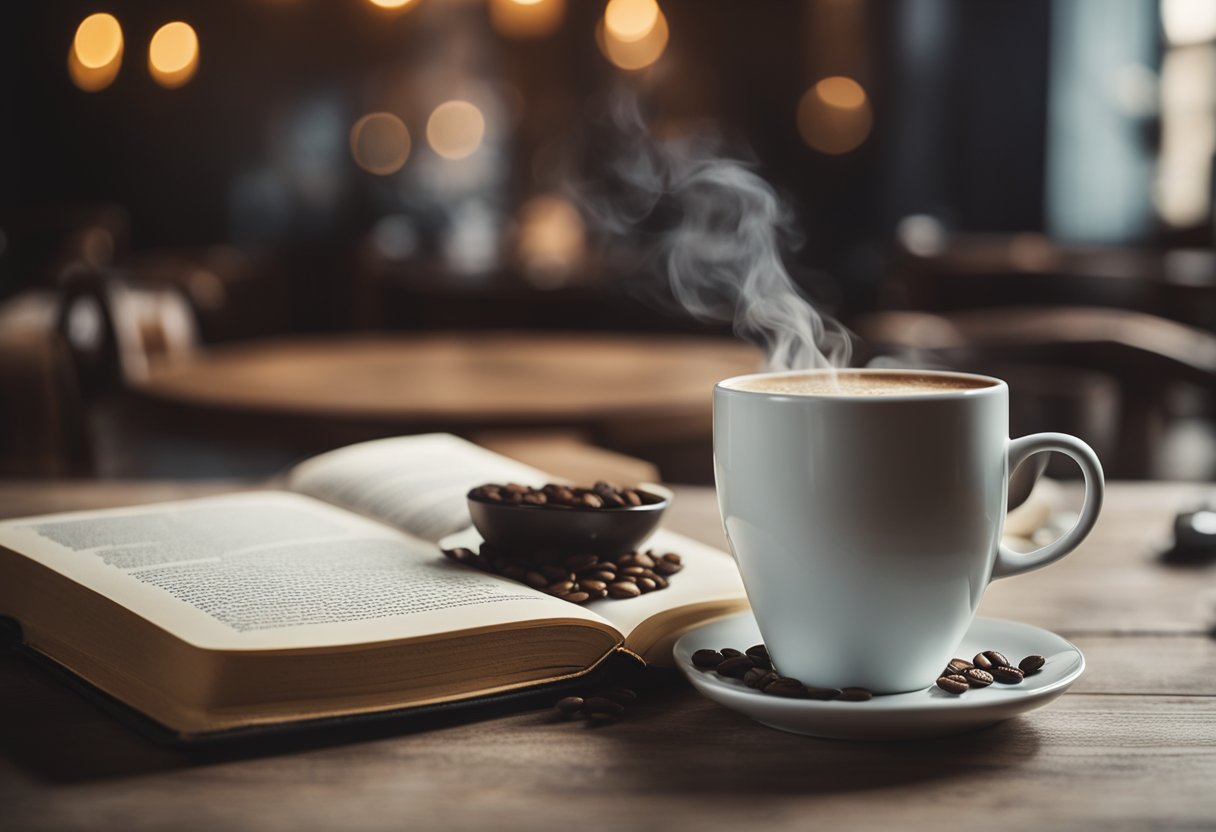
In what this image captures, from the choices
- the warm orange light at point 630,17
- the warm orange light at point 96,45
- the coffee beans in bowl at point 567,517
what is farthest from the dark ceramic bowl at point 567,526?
the warm orange light at point 96,45

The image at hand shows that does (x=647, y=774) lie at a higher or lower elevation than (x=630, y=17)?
lower

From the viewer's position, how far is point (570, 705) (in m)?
0.50

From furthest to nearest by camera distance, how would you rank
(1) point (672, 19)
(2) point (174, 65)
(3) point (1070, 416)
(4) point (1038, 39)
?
1. (1) point (672, 19)
2. (4) point (1038, 39)
3. (2) point (174, 65)
4. (3) point (1070, 416)

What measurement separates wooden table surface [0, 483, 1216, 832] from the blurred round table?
3.26ft

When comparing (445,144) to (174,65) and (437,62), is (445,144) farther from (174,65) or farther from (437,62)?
(174,65)

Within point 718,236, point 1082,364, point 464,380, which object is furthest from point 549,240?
point 718,236

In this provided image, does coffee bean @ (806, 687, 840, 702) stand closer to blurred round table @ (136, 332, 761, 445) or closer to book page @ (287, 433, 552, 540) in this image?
book page @ (287, 433, 552, 540)

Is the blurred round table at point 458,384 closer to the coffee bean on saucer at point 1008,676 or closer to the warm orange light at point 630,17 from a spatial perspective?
the coffee bean on saucer at point 1008,676

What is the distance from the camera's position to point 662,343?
254 centimetres

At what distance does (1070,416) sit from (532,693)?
4.68ft

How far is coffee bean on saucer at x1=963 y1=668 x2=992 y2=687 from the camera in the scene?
0.50m

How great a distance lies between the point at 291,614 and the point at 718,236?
0.70 m

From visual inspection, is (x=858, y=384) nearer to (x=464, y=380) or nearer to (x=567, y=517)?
(x=567, y=517)

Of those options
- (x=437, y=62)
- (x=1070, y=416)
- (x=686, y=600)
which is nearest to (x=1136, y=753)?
(x=686, y=600)
